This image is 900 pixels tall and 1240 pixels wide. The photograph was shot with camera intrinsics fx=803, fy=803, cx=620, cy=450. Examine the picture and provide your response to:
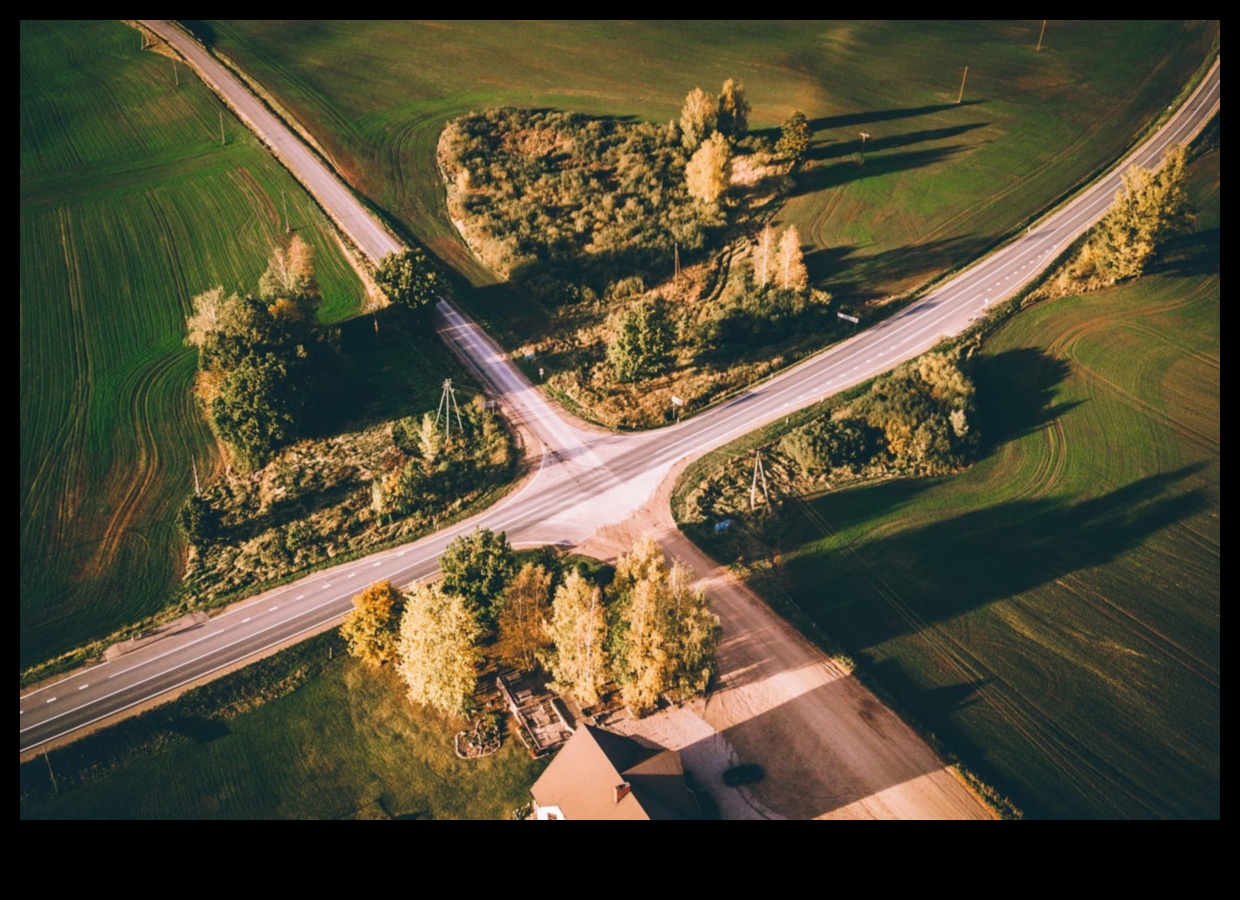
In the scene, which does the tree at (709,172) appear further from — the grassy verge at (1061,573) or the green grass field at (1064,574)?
the green grass field at (1064,574)

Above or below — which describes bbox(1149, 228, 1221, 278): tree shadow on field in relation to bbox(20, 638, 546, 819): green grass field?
above

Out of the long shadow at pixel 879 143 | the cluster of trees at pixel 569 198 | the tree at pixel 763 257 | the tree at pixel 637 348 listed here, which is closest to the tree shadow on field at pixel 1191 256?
the long shadow at pixel 879 143

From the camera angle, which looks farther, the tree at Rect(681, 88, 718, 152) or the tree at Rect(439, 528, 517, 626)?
the tree at Rect(681, 88, 718, 152)

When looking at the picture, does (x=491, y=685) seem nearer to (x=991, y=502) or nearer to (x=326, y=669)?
(x=326, y=669)

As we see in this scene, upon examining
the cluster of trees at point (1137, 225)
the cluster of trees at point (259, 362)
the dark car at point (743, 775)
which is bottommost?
the dark car at point (743, 775)

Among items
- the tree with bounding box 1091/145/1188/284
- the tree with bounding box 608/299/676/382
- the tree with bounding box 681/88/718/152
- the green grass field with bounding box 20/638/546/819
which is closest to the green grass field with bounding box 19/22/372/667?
the green grass field with bounding box 20/638/546/819

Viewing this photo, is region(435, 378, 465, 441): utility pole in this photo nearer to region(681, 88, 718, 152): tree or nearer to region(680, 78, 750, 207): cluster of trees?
region(680, 78, 750, 207): cluster of trees

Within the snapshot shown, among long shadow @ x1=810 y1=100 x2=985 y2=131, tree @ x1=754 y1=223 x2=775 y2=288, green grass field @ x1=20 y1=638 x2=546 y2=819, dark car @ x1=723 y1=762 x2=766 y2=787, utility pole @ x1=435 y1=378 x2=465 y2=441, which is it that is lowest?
green grass field @ x1=20 y1=638 x2=546 y2=819

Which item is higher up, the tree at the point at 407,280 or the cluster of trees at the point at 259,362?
the tree at the point at 407,280
